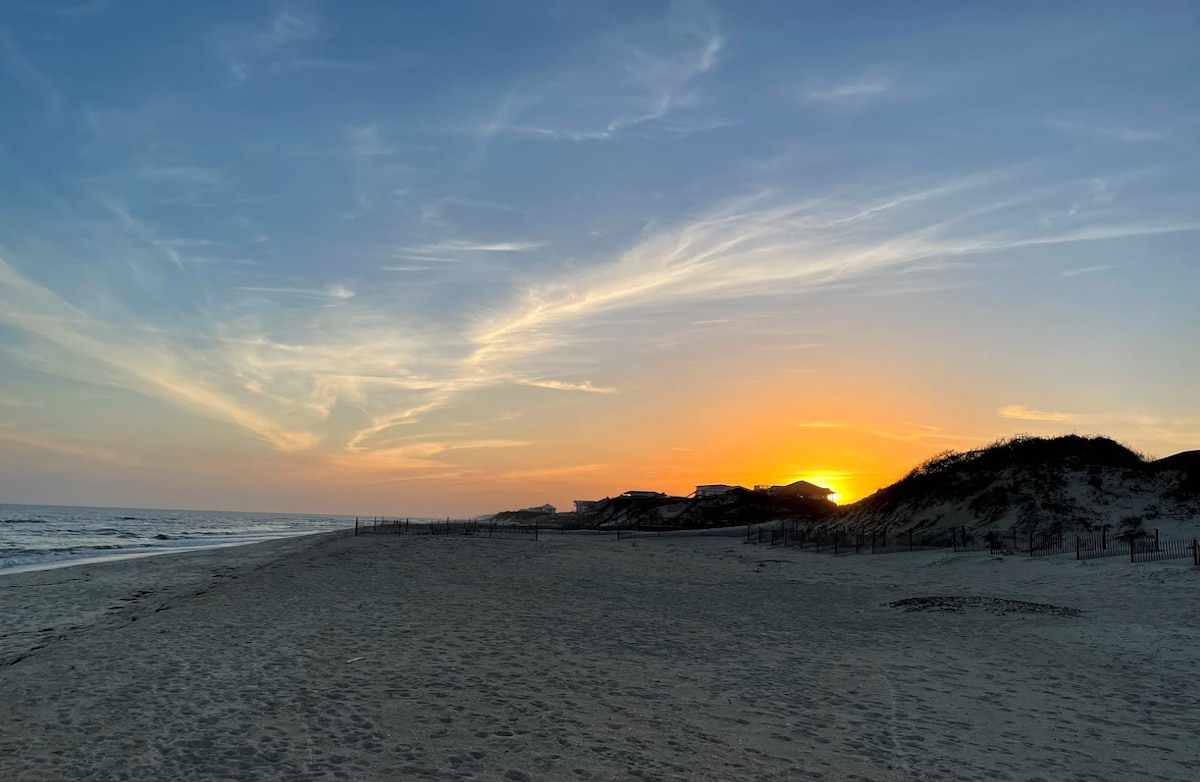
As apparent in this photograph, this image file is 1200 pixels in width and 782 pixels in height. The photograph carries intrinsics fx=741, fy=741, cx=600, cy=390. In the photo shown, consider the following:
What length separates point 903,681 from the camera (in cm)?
1280

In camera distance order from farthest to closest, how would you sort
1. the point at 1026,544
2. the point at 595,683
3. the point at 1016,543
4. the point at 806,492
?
the point at 806,492, the point at 1016,543, the point at 1026,544, the point at 595,683

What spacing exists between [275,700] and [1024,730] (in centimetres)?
1040

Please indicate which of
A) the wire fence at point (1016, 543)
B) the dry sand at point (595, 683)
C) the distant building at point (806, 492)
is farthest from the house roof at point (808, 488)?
the dry sand at point (595, 683)

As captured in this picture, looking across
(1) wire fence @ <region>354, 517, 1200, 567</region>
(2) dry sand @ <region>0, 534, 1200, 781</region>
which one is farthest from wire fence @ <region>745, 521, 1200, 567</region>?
(2) dry sand @ <region>0, 534, 1200, 781</region>

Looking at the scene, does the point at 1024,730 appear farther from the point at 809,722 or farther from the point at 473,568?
the point at 473,568

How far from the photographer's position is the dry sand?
8445 millimetres

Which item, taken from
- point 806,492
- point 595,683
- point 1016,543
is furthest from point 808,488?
point 595,683

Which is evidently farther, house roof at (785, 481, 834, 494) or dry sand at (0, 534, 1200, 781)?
house roof at (785, 481, 834, 494)

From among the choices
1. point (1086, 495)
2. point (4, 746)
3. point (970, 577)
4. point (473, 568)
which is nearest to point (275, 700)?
point (4, 746)

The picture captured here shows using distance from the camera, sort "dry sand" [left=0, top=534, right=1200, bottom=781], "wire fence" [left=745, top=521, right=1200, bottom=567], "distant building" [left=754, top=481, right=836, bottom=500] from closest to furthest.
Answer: "dry sand" [left=0, top=534, right=1200, bottom=781], "wire fence" [left=745, top=521, right=1200, bottom=567], "distant building" [left=754, top=481, right=836, bottom=500]

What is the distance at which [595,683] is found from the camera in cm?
1209

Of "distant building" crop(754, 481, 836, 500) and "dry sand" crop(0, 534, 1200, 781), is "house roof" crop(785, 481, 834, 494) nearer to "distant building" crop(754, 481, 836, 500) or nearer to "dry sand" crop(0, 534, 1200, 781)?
"distant building" crop(754, 481, 836, 500)

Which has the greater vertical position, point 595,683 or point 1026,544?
point 1026,544

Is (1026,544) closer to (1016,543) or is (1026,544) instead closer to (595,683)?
(1016,543)
